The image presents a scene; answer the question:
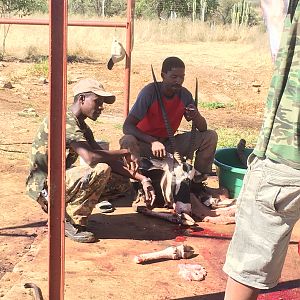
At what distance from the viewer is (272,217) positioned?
218 cm

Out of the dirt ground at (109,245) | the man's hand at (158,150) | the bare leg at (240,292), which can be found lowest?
the dirt ground at (109,245)

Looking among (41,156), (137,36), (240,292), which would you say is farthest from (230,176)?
(137,36)

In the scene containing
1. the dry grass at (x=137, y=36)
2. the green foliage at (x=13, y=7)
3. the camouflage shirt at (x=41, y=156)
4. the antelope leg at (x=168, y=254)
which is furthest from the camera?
the dry grass at (x=137, y=36)

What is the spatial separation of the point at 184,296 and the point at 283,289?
661mm

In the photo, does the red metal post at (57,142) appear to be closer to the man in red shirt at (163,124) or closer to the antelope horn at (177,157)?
the man in red shirt at (163,124)

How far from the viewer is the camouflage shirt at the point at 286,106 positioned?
2127 mm

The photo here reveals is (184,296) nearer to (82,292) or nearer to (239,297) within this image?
(82,292)

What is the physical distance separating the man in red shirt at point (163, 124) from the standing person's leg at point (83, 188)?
626mm

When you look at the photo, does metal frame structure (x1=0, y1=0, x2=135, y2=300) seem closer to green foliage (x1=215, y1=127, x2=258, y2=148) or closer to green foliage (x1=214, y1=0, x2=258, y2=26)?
green foliage (x1=215, y1=127, x2=258, y2=148)

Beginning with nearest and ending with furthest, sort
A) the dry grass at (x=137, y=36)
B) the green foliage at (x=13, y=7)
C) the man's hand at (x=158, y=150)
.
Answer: the man's hand at (x=158, y=150)
the green foliage at (x=13, y=7)
the dry grass at (x=137, y=36)

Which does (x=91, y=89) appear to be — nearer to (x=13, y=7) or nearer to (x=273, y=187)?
(x=273, y=187)

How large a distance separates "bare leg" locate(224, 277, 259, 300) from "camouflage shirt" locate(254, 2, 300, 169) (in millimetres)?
524

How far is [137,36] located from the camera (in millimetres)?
24000

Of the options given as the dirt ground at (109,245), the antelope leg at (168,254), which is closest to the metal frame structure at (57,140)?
the dirt ground at (109,245)
